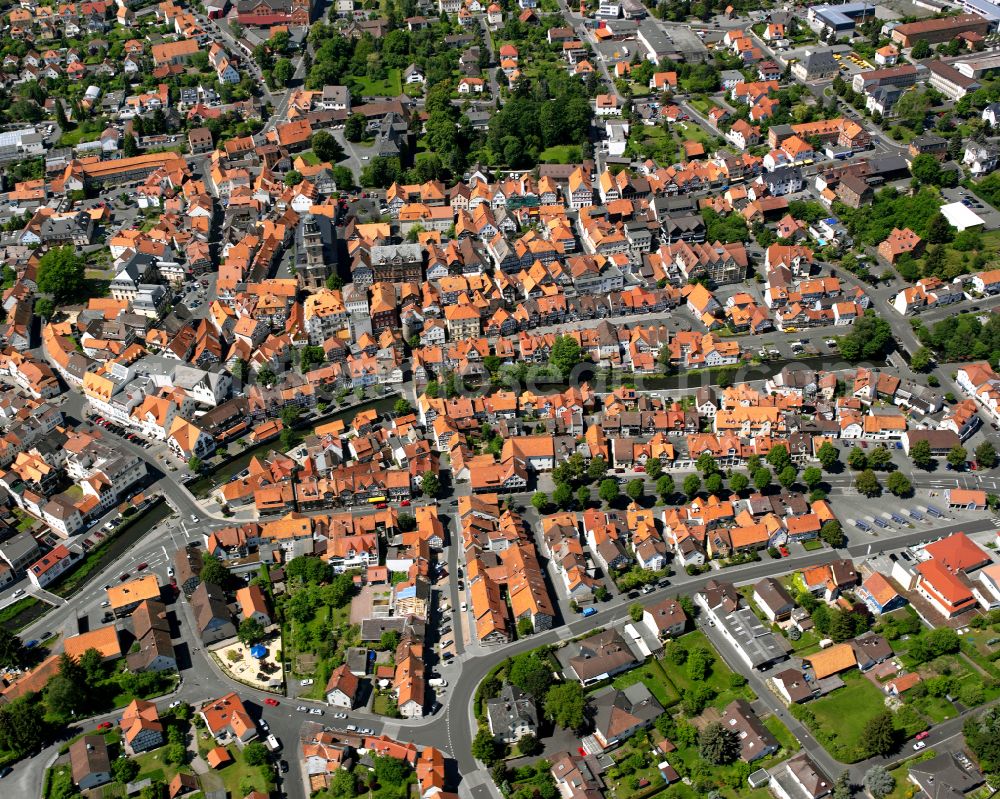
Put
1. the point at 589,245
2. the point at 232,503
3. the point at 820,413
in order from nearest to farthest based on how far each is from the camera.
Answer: the point at 232,503
the point at 820,413
the point at 589,245

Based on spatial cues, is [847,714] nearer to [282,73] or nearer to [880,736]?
[880,736]

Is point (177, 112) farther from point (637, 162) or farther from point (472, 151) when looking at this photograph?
point (637, 162)

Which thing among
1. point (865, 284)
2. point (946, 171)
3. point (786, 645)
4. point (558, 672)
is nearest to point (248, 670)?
point (558, 672)

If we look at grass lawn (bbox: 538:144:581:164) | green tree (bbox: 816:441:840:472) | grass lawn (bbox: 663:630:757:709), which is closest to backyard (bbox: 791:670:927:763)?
grass lawn (bbox: 663:630:757:709)

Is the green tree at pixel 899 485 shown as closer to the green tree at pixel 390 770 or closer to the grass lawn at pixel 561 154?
the green tree at pixel 390 770

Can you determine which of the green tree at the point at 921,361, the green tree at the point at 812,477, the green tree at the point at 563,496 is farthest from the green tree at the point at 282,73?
the green tree at the point at 812,477

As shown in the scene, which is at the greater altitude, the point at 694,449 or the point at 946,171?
the point at 946,171

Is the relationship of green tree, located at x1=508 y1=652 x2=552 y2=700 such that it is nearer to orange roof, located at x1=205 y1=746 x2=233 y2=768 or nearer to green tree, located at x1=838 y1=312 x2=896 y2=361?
orange roof, located at x1=205 y1=746 x2=233 y2=768
